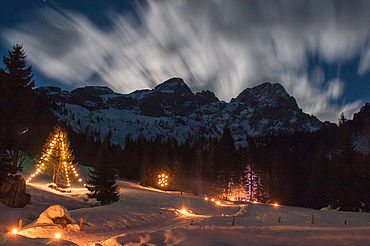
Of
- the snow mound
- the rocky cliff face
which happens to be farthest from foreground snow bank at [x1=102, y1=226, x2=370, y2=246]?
the rocky cliff face

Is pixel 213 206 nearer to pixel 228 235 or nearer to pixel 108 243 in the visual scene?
pixel 228 235

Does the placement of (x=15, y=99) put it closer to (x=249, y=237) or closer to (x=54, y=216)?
(x=54, y=216)

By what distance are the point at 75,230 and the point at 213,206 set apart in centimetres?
2266

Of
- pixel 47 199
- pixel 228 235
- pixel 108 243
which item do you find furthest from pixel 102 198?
pixel 228 235

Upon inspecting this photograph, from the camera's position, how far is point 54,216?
53.6 ft

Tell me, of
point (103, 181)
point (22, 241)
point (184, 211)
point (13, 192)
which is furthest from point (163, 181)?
point (22, 241)

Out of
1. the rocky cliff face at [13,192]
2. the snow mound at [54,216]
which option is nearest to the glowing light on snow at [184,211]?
the snow mound at [54,216]

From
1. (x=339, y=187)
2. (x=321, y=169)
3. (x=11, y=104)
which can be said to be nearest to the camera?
(x=11, y=104)

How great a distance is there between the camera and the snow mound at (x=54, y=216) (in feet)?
53.0

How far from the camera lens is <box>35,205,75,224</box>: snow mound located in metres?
16.1

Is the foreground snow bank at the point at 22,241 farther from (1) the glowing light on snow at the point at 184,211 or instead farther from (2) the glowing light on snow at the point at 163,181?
(2) the glowing light on snow at the point at 163,181

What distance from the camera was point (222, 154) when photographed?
63.6 meters

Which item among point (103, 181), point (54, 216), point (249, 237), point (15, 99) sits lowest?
point (54, 216)

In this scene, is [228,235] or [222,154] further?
[222,154]
